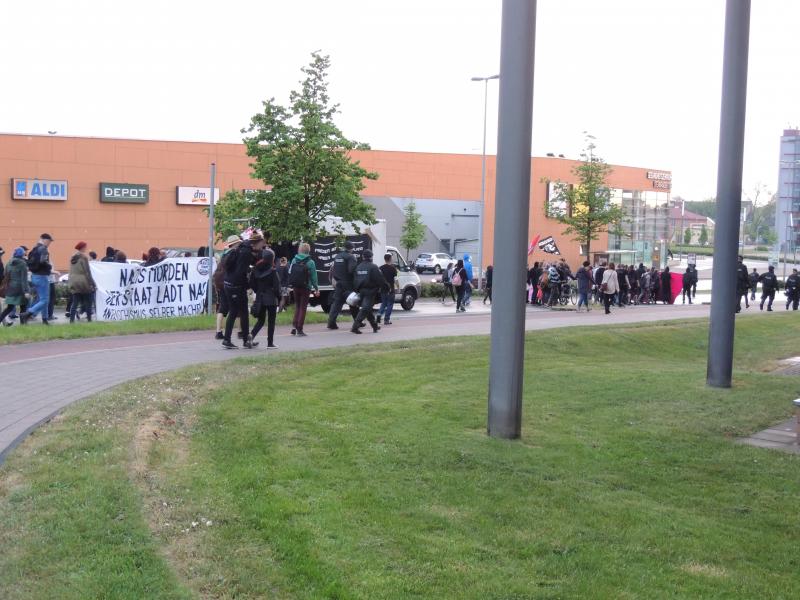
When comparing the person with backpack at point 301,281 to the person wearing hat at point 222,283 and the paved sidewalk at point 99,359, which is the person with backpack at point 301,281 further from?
the person wearing hat at point 222,283

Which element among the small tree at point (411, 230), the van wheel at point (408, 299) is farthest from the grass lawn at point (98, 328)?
the small tree at point (411, 230)

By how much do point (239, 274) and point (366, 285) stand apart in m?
4.56

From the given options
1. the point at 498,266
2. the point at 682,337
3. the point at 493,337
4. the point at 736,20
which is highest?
the point at 736,20

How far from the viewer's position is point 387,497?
6176 mm

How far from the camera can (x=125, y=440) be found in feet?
24.3

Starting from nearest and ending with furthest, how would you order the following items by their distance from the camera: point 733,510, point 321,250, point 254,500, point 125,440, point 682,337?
point 254,500 → point 733,510 → point 125,440 → point 682,337 → point 321,250

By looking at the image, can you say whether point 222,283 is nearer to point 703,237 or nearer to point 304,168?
point 304,168

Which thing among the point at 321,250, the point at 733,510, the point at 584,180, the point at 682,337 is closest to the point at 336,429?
the point at 733,510

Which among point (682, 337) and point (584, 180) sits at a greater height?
point (584, 180)

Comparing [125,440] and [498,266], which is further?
[498,266]

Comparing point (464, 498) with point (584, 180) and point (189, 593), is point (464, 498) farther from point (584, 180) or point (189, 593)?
point (584, 180)

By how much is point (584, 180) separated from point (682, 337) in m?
29.0

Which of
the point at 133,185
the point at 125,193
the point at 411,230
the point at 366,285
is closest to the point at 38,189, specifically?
the point at 125,193

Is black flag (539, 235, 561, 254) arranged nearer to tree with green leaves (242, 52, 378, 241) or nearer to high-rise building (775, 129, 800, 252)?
tree with green leaves (242, 52, 378, 241)
